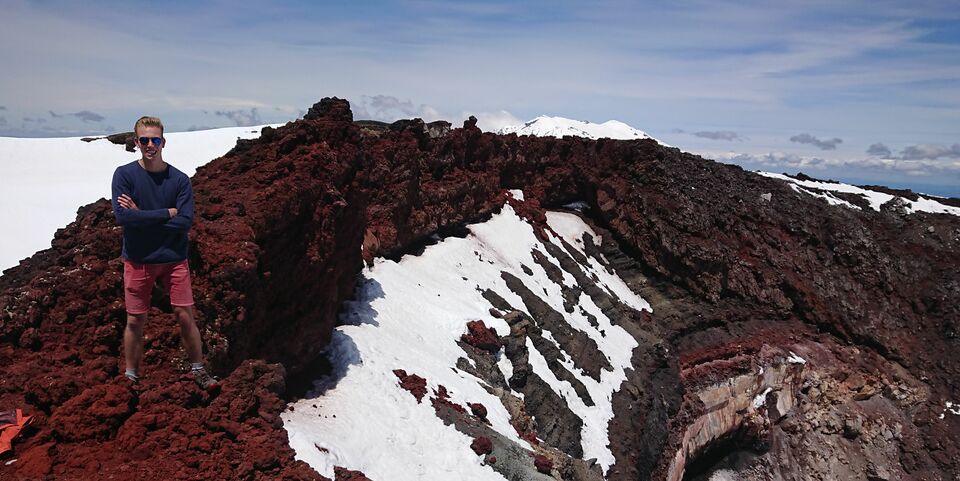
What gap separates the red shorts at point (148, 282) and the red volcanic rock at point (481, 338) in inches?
514

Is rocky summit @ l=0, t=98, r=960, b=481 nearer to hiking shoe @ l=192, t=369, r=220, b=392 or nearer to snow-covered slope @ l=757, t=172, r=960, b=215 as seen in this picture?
hiking shoe @ l=192, t=369, r=220, b=392

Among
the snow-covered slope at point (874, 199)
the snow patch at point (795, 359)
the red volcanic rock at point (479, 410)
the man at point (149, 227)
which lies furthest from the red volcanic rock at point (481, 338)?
the snow-covered slope at point (874, 199)

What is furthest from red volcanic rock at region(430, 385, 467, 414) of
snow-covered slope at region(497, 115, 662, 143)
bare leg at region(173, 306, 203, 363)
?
snow-covered slope at region(497, 115, 662, 143)

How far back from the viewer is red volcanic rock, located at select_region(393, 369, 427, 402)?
14.6 m

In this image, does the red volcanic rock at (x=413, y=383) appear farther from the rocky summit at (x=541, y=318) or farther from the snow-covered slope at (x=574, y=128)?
the snow-covered slope at (x=574, y=128)

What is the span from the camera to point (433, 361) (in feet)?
56.9

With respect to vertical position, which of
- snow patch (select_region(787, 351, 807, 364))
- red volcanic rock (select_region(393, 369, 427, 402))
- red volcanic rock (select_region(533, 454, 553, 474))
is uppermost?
red volcanic rock (select_region(393, 369, 427, 402))

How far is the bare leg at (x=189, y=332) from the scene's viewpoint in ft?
25.3

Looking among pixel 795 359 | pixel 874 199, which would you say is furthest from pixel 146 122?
pixel 874 199

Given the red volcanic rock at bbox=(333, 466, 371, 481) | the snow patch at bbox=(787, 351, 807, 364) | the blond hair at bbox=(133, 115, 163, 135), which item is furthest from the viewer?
the snow patch at bbox=(787, 351, 807, 364)

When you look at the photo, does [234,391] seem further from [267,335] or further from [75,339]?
[267,335]

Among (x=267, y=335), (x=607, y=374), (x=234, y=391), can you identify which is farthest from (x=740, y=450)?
(x=234, y=391)

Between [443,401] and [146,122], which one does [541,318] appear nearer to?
[443,401]

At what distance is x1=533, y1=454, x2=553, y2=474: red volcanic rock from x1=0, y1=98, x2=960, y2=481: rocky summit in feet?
0.17
